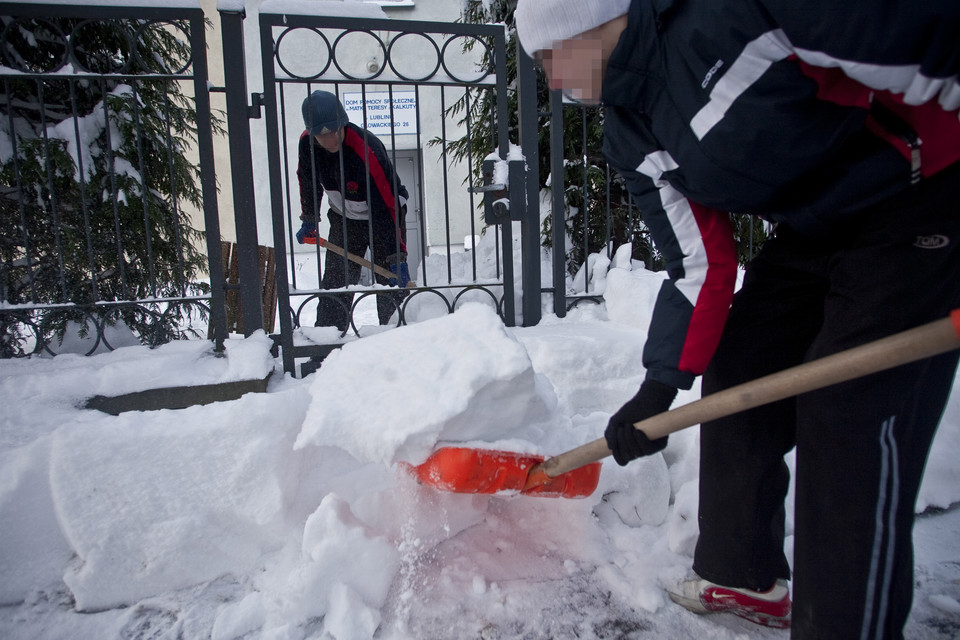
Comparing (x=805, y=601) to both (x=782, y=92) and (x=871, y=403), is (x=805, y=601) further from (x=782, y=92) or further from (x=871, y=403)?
(x=782, y=92)

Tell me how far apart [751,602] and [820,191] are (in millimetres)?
963

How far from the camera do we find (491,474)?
1507mm

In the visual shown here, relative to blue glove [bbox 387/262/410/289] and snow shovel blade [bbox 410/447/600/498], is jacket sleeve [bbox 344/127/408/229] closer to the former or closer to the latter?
blue glove [bbox 387/262/410/289]

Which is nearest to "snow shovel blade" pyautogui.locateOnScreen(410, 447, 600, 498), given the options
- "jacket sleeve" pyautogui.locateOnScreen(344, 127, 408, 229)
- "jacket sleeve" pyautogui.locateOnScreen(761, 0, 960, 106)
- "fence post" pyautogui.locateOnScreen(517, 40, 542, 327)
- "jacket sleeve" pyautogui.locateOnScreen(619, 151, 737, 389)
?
"jacket sleeve" pyautogui.locateOnScreen(619, 151, 737, 389)

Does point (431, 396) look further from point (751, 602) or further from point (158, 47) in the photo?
point (158, 47)

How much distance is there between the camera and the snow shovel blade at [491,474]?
148 centimetres

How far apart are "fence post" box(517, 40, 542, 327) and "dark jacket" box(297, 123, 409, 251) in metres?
0.76

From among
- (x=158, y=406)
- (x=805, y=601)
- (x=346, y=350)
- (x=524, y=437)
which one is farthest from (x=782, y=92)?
(x=158, y=406)

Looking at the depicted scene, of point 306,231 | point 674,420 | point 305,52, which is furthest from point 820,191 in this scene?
point 305,52

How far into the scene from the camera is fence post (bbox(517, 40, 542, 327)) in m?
3.39

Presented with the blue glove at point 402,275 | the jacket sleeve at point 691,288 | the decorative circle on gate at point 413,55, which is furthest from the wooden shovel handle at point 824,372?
the decorative circle on gate at point 413,55

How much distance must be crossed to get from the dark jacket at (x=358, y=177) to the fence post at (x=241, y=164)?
0.40 meters

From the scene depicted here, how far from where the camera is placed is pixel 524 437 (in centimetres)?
163

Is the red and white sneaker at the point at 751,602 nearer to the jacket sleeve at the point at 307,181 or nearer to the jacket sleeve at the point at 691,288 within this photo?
the jacket sleeve at the point at 691,288
